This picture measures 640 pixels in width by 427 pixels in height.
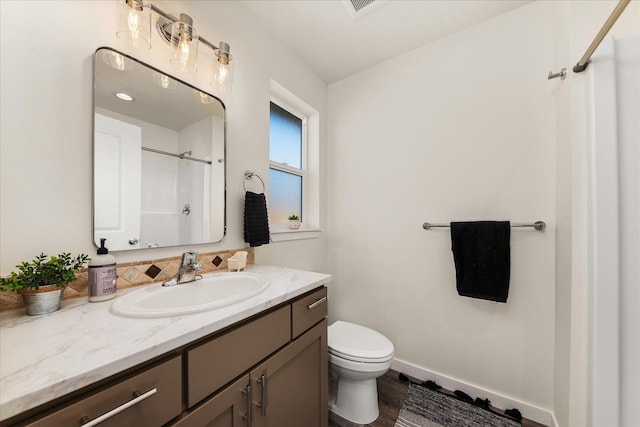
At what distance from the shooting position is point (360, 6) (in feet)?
4.77

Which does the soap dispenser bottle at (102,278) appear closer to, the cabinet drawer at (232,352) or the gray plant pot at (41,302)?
the gray plant pot at (41,302)

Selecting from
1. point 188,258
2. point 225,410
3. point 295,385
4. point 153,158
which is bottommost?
point 295,385

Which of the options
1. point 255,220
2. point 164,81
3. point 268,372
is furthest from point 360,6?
point 268,372

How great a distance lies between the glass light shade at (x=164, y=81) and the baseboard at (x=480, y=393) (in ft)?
7.38

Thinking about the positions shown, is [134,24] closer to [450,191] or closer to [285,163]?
[285,163]

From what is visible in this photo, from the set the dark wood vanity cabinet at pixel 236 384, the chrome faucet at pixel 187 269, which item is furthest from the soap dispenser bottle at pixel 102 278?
the dark wood vanity cabinet at pixel 236 384

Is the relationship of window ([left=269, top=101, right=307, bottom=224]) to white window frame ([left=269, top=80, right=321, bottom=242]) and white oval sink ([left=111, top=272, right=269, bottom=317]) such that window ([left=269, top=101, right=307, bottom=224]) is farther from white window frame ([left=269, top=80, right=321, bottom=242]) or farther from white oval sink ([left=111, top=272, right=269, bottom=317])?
white oval sink ([left=111, top=272, right=269, bottom=317])

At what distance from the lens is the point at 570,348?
108 cm

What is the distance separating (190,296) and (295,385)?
0.57 metres

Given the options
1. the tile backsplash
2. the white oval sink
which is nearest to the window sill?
the tile backsplash

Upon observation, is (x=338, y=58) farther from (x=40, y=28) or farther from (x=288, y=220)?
(x=40, y=28)

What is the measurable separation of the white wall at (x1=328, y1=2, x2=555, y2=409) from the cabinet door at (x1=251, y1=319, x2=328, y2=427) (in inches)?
35.6

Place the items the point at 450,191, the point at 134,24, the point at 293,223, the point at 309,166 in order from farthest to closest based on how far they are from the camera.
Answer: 1. the point at 309,166
2. the point at 293,223
3. the point at 450,191
4. the point at 134,24

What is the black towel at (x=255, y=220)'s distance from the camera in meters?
1.38
